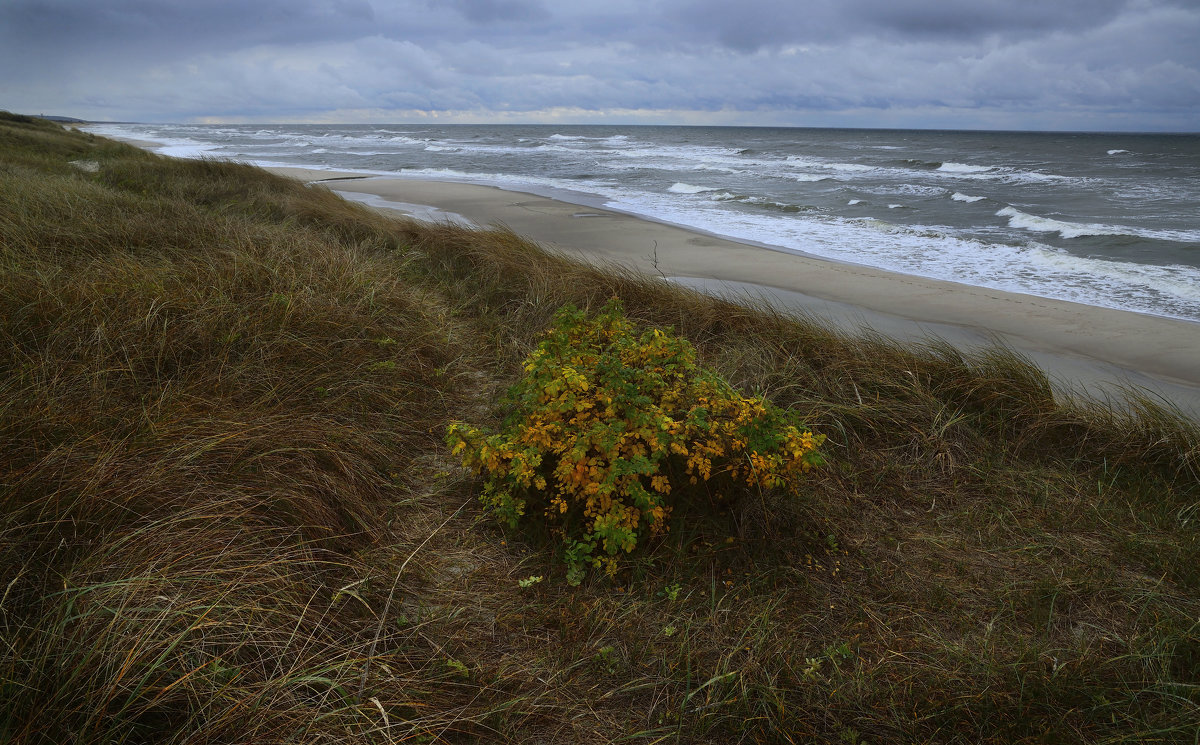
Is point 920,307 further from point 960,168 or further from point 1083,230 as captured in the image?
point 960,168

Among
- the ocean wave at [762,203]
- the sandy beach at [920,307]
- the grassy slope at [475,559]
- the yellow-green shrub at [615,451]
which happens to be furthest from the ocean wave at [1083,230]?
the yellow-green shrub at [615,451]

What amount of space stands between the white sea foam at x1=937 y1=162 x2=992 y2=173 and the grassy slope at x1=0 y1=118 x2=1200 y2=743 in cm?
3552

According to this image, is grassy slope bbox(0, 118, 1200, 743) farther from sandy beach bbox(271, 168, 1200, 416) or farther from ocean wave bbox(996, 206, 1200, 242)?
ocean wave bbox(996, 206, 1200, 242)

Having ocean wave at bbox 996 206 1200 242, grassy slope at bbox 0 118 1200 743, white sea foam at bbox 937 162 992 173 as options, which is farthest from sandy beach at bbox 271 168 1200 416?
white sea foam at bbox 937 162 992 173

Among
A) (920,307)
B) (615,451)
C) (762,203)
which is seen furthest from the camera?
(762,203)

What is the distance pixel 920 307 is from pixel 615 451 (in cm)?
697

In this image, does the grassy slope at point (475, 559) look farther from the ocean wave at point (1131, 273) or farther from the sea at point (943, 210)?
the ocean wave at point (1131, 273)

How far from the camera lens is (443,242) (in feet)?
27.1

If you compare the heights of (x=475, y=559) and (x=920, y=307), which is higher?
(x=920, y=307)

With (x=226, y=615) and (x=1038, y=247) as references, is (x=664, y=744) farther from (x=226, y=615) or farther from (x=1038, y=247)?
(x=1038, y=247)

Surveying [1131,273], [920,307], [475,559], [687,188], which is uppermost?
[687,188]

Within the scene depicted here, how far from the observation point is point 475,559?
9.68 feet

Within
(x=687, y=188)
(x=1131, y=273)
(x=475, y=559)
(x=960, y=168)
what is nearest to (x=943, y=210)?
(x=687, y=188)

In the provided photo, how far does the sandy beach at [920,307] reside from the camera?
20.7 ft
